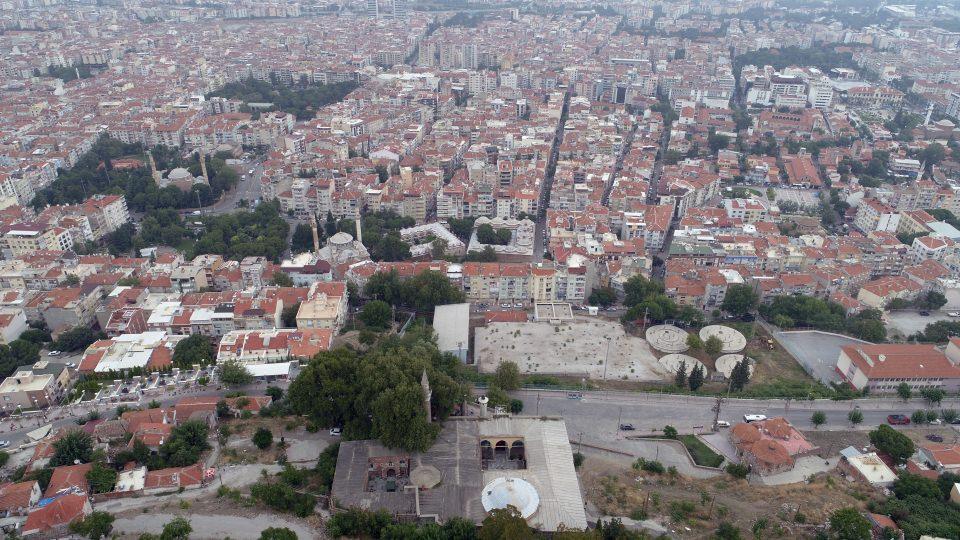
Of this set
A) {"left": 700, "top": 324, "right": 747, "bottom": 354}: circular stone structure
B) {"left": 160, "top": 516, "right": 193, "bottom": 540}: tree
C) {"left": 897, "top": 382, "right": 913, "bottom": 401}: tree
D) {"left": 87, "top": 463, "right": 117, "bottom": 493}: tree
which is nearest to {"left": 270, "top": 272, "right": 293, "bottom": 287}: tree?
{"left": 87, "top": 463, "right": 117, "bottom": 493}: tree

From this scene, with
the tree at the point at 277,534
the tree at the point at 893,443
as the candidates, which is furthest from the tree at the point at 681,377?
the tree at the point at 277,534

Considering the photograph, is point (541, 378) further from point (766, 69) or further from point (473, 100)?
point (766, 69)

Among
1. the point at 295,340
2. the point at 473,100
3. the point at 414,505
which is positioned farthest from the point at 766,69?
the point at 414,505

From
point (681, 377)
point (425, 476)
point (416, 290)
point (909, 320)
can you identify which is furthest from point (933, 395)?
point (416, 290)

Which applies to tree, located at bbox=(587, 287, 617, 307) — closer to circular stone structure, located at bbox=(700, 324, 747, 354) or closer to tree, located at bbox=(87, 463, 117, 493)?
circular stone structure, located at bbox=(700, 324, 747, 354)

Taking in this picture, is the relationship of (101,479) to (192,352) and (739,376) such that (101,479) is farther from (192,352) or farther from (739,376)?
(739,376)
